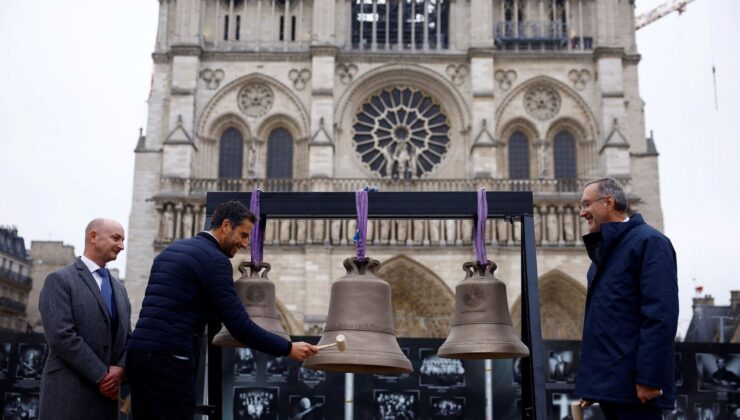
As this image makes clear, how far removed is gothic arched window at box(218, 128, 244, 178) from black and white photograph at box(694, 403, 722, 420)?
53.2 ft

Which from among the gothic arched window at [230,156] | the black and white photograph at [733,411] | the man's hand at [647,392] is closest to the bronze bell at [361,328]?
the man's hand at [647,392]

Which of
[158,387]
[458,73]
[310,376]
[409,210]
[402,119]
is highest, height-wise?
[458,73]

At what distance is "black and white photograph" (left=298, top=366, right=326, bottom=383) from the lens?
11352 mm

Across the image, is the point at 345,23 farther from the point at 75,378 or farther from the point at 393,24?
the point at 75,378

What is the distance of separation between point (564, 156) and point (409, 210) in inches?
788

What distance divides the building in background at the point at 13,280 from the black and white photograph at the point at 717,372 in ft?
88.4

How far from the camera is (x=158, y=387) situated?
427 cm

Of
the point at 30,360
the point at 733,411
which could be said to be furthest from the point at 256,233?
the point at 733,411

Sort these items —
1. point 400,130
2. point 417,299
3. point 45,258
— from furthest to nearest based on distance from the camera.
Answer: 1. point 45,258
2. point 400,130
3. point 417,299

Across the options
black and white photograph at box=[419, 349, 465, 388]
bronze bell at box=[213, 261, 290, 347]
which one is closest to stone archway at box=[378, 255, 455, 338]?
black and white photograph at box=[419, 349, 465, 388]

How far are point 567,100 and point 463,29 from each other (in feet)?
12.0

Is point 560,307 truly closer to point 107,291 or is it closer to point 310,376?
point 310,376

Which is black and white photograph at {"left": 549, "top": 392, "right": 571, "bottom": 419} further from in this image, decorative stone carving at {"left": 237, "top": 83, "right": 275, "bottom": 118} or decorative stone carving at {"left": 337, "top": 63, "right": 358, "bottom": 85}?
decorative stone carving at {"left": 237, "top": 83, "right": 275, "bottom": 118}

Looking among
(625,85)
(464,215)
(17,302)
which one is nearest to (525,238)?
(464,215)
